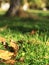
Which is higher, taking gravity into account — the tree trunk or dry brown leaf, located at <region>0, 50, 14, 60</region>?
dry brown leaf, located at <region>0, 50, 14, 60</region>

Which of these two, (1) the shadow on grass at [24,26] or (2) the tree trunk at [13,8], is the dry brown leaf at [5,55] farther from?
(2) the tree trunk at [13,8]

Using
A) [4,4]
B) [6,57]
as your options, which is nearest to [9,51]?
[6,57]

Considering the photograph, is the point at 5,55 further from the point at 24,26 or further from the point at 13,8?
the point at 13,8

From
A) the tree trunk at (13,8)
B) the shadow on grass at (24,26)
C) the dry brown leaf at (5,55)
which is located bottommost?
the tree trunk at (13,8)

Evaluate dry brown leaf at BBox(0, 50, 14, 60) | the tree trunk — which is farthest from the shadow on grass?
the tree trunk

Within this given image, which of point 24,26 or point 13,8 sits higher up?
point 24,26

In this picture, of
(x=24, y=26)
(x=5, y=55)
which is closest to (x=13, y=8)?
(x=24, y=26)

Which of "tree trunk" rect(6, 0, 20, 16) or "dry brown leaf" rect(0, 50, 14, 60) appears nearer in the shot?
"dry brown leaf" rect(0, 50, 14, 60)

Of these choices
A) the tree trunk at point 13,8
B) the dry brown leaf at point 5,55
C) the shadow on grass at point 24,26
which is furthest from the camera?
the tree trunk at point 13,8

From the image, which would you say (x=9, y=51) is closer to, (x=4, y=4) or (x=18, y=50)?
(x=18, y=50)

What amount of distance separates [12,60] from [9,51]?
1.07m

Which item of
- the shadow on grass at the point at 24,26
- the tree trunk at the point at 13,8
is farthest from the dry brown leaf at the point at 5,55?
the tree trunk at the point at 13,8

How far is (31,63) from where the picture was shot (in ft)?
26.6

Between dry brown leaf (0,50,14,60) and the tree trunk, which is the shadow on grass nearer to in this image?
dry brown leaf (0,50,14,60)
